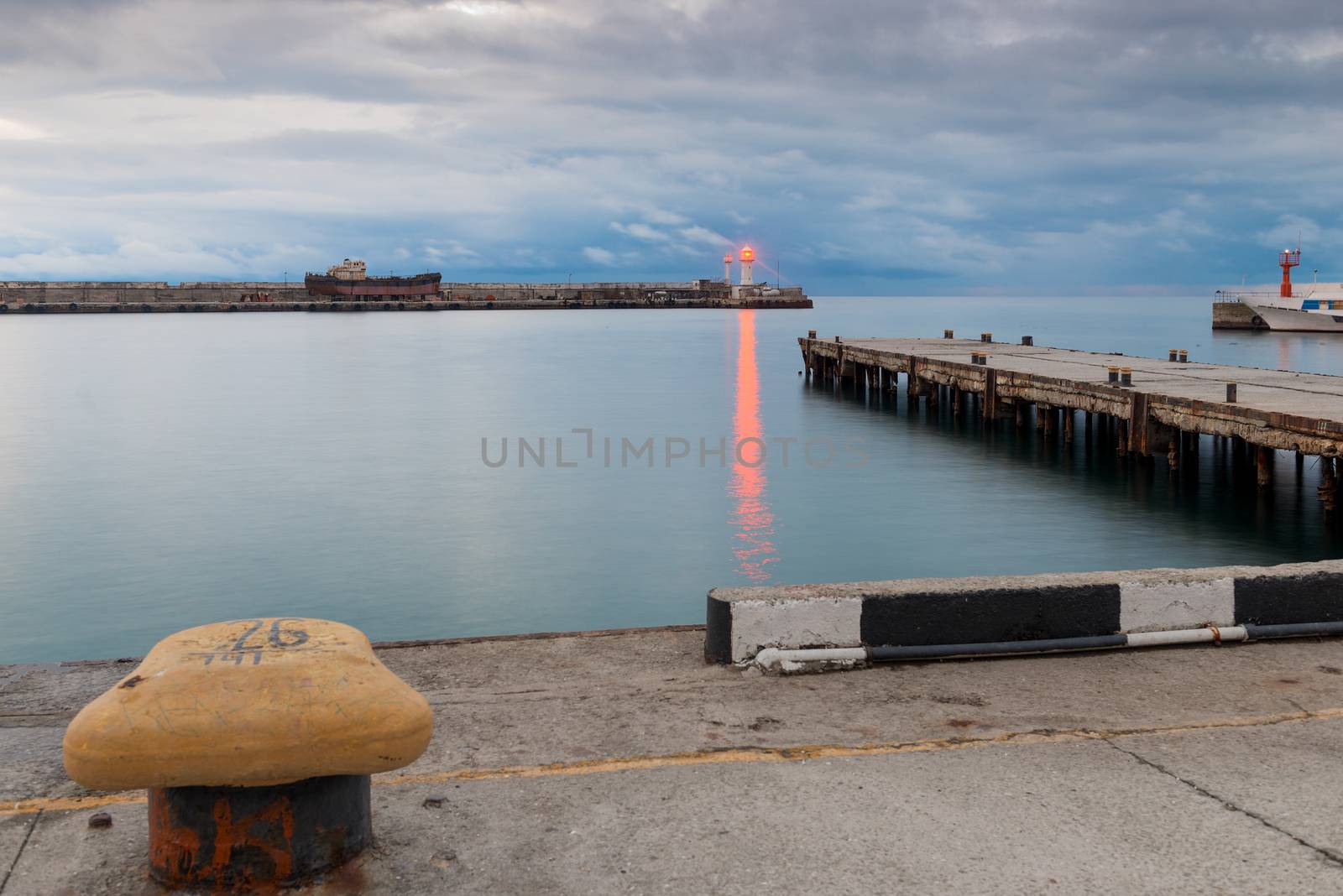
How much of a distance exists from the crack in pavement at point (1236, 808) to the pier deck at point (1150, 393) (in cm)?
1534

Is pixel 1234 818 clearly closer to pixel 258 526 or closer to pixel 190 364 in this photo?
pixel 258 526

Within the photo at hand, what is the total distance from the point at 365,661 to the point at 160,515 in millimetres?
20942

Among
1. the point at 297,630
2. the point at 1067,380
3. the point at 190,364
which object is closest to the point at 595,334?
the point at 190,364

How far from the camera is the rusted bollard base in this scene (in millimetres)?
4340

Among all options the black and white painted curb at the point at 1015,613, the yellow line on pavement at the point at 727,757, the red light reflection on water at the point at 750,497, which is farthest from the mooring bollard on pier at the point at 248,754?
the red light reflection on water at the point at 750,497

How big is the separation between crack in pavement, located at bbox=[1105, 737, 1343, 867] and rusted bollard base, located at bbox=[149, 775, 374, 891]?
3.61 meters

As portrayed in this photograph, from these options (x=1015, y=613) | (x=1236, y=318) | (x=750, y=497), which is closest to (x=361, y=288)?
(x=1236, y=318)

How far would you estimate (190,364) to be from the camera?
70.6 metres

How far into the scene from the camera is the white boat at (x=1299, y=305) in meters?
103

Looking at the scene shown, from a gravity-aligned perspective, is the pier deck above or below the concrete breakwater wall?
below

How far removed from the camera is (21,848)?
472 centimetres

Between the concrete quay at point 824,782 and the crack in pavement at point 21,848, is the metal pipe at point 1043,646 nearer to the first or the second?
the concrete quay at point 824,782

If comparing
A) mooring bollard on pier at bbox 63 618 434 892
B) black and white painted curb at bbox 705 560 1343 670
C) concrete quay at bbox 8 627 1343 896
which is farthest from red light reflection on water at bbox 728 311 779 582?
mooring bollard on pier at bbox 63 618 434 892

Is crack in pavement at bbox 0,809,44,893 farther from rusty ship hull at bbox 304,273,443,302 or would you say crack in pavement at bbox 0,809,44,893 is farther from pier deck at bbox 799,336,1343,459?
rusty ship hull at bbox 304,273,443,302
